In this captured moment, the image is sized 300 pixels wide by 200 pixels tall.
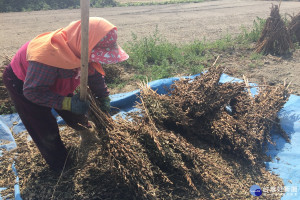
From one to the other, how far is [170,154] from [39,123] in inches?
49.4

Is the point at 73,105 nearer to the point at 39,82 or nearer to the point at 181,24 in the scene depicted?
the point at 39,82

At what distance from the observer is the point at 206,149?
A: 2904 millimetres

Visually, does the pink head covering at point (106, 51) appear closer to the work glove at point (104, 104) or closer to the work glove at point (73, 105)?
the work glove at point (73, 105)

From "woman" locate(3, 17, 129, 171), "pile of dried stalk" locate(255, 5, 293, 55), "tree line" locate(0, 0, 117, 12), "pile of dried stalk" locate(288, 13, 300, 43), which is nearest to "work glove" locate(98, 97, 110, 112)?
"woman" locate(3, 17, 129, 171)

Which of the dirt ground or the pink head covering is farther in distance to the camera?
the dirt ground

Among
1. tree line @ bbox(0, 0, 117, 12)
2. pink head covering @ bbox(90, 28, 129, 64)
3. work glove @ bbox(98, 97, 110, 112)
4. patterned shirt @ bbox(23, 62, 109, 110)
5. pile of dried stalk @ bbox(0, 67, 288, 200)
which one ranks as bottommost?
pile of dried stalk @ bbox(0, 67, 288, 200)

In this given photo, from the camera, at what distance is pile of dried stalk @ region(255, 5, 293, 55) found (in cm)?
604

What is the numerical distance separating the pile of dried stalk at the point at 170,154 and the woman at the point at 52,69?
1.13 ft

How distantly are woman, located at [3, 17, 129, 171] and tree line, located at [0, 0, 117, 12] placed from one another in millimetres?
11942

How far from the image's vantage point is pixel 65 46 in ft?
6.88

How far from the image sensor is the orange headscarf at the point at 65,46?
2.03 m

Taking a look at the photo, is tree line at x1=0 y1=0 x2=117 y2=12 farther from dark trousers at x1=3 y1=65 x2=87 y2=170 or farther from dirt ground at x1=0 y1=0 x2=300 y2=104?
dark trousers at x1=3 y1=65 x2=87 y2=170

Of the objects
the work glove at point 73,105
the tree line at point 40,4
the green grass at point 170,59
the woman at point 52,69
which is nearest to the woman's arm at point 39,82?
the woman at point 52,69

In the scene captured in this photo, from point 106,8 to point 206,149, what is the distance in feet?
40.6
